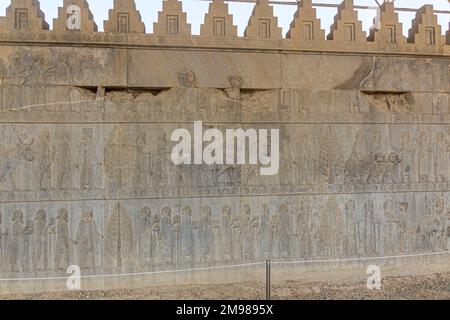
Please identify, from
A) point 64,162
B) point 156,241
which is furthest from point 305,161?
point 64,162

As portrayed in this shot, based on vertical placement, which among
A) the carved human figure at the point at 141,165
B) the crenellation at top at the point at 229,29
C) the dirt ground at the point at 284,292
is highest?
the crenellation at top at the point at 229,29

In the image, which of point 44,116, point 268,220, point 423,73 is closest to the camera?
point 44,116

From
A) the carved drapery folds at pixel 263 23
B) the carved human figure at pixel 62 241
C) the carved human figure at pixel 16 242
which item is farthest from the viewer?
the carved drapery folds at pixel 263 23

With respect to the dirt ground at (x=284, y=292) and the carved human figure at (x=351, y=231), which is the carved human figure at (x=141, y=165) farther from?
the carved human figure at (x=351, y=231)

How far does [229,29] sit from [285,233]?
3157 millimetres

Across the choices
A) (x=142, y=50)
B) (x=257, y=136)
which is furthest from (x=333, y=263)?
(x=142, y=50)

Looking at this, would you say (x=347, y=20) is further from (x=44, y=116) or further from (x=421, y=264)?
(x=44, y=116)

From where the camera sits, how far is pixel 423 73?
6973 mm

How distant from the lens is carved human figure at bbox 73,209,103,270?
6070 mm

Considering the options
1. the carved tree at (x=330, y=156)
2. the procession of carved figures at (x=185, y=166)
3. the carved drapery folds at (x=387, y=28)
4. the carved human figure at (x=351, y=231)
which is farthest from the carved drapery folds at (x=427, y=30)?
the carved human figure at (x=351, y=231)

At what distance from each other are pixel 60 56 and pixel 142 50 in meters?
1.13

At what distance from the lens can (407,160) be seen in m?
6.91

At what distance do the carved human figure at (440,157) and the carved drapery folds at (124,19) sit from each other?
16.1 feet

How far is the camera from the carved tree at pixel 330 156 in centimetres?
666
